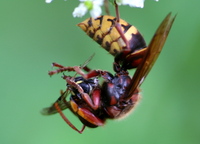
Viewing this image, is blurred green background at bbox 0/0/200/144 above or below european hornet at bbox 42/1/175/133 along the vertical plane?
below

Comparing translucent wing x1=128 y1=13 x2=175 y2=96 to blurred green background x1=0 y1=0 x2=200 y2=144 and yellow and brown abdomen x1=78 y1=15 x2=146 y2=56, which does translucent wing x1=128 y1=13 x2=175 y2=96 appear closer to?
yellow and brown abdomen x1=78 y1=15 x2=146 y2=56

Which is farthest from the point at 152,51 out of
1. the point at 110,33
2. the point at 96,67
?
the point at 96,67

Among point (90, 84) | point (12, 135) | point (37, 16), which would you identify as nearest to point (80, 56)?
point (37, 16)

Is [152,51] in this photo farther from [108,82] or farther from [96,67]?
[96,67]

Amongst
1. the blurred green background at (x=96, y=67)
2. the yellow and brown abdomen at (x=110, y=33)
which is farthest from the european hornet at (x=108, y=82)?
the blurred green background at (x=96, y=67)

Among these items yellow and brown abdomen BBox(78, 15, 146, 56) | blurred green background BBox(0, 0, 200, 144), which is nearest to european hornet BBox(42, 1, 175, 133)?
yellow and brown abdomen BBox(78, 15, 146, 56)

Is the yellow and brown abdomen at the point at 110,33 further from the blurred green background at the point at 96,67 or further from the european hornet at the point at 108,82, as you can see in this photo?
the blurred green background at the point at 96,67

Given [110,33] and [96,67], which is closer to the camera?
[110,33]
